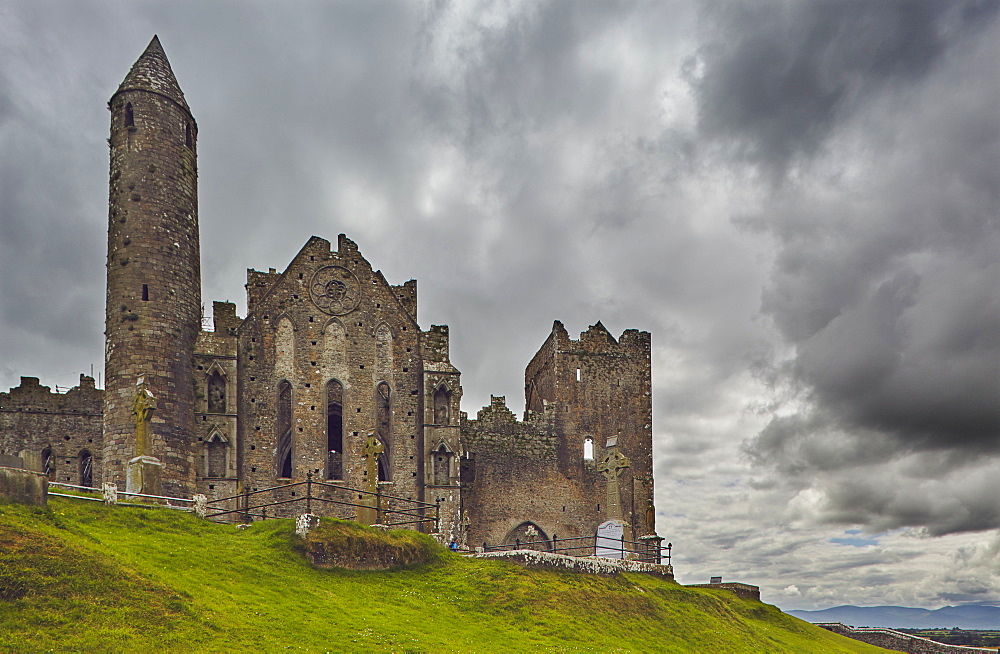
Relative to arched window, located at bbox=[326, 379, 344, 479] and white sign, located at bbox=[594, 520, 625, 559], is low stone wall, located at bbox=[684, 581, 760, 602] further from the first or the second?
arched window, located at bbox=[326, 379, 344, 479]

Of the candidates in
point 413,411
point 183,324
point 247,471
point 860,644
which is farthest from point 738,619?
point 183,324

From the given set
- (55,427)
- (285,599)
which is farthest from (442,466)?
(55,427)

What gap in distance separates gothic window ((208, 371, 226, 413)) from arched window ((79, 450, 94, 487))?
35.9 ft

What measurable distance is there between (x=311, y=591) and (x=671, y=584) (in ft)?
53.9

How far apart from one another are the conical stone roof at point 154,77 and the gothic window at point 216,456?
16356 mm

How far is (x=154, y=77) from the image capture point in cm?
4153

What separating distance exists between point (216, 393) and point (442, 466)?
1139 centimetres

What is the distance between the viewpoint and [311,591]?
80.7 feet

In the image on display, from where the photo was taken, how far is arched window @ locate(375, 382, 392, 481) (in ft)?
144

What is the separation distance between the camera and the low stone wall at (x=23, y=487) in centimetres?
2211

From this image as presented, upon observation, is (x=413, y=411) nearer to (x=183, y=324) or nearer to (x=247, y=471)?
(x=247, y=471)

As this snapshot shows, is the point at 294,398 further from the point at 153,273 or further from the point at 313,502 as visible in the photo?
the point at 153,273

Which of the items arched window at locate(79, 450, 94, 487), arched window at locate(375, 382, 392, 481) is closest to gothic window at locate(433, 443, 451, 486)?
arched window at locate(375, 382, 392, 481)

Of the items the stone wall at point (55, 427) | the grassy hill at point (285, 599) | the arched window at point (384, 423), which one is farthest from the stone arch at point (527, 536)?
the stone wall at point (55, 427)
